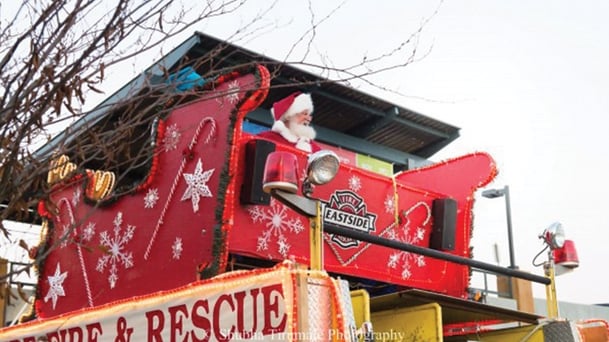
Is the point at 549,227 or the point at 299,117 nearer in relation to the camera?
the point at 549,227

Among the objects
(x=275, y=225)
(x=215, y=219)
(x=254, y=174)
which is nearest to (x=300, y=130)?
(x=275, y=225)

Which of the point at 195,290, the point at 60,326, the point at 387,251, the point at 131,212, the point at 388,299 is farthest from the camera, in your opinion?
the point at 387,251

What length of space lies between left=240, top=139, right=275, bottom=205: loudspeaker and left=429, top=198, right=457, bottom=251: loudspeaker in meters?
2.27

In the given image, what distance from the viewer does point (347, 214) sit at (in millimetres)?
6574

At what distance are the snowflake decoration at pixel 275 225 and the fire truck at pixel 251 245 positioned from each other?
1 centimetres

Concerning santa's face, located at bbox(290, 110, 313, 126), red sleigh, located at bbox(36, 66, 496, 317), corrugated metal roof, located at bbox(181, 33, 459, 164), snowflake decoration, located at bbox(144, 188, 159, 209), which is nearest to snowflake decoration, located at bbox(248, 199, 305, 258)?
red sleigh, located at bbox(36, 66, 496, 317)

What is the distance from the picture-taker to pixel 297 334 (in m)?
3.55

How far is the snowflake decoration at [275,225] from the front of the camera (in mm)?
5820

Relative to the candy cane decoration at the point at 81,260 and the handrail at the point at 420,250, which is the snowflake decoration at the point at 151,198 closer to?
the candy cane decoration at the point at 81,260

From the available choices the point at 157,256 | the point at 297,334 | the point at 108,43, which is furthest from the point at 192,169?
the point at 108,43

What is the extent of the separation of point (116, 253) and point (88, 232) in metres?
0.62

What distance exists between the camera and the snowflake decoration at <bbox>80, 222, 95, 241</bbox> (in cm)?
676

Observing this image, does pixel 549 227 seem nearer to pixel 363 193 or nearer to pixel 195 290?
pixel 363 193

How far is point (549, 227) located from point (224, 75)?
2768 millimetres
